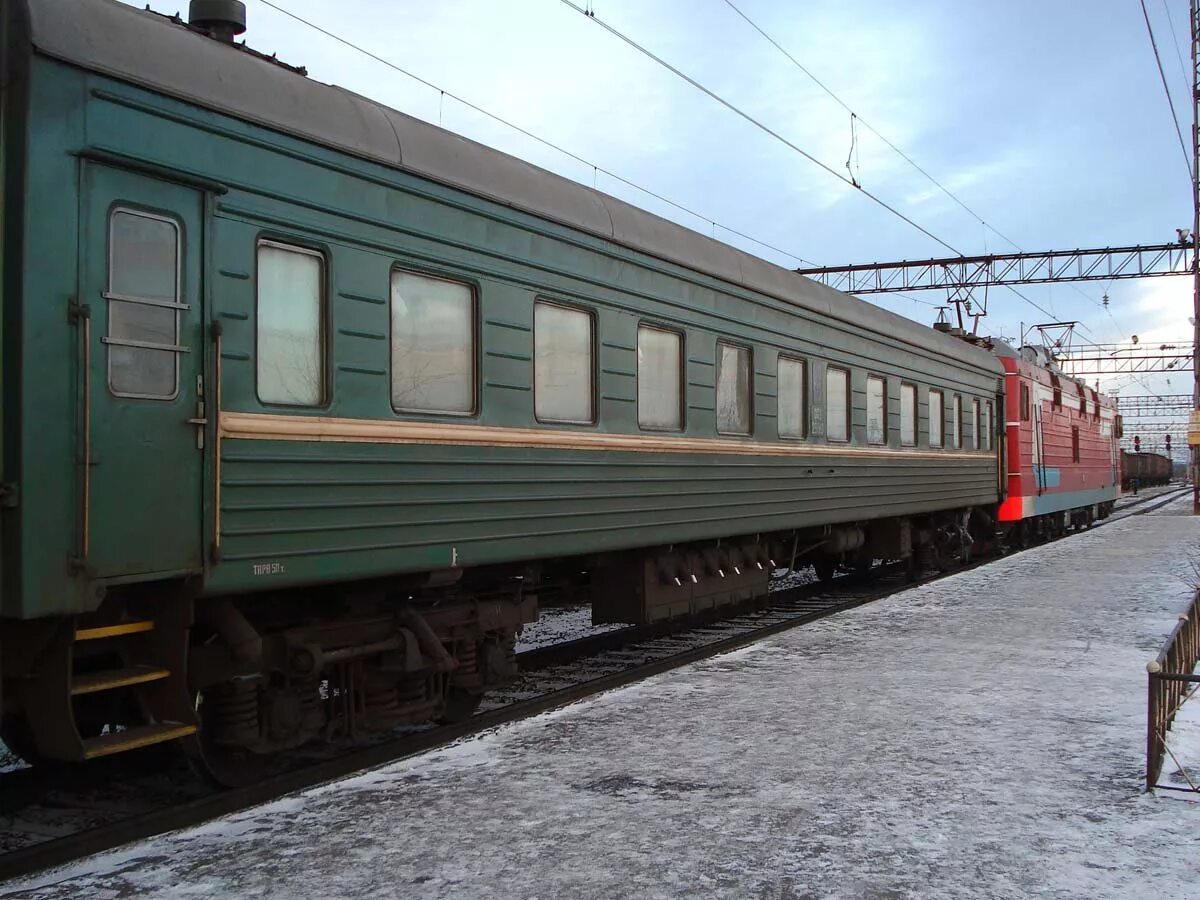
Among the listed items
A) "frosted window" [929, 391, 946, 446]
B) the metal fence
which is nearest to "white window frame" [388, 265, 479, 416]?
the metal fence

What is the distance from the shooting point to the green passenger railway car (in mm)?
4363

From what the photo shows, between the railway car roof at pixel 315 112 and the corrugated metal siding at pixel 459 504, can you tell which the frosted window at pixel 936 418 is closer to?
the corrugated metal siding at pixel 459 504

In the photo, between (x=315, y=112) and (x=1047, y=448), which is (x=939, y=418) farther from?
(x=315, y=112)

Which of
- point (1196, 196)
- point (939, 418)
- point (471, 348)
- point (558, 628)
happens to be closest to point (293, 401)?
point (471, 348)

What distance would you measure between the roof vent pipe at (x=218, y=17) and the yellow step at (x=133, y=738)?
338cm

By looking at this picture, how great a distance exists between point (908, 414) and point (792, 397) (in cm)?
356

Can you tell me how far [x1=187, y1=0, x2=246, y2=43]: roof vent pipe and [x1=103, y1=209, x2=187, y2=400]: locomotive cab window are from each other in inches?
59.5

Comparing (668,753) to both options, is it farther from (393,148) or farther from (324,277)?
(393,148)

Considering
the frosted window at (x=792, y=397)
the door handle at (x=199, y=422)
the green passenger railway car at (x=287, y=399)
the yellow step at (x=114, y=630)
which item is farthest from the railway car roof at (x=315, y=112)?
the yellow step at (x=114, y=630)

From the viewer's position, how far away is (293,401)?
5367mm

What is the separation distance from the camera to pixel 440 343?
20.6 ft

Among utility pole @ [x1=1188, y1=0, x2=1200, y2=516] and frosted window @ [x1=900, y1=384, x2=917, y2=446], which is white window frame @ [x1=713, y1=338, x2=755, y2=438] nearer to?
frosted window @ [x1=900, y1=384, x2=917, y2=446]

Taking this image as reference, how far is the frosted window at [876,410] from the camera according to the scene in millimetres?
12414

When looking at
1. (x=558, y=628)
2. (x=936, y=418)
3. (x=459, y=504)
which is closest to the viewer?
(x=459, y=504)
